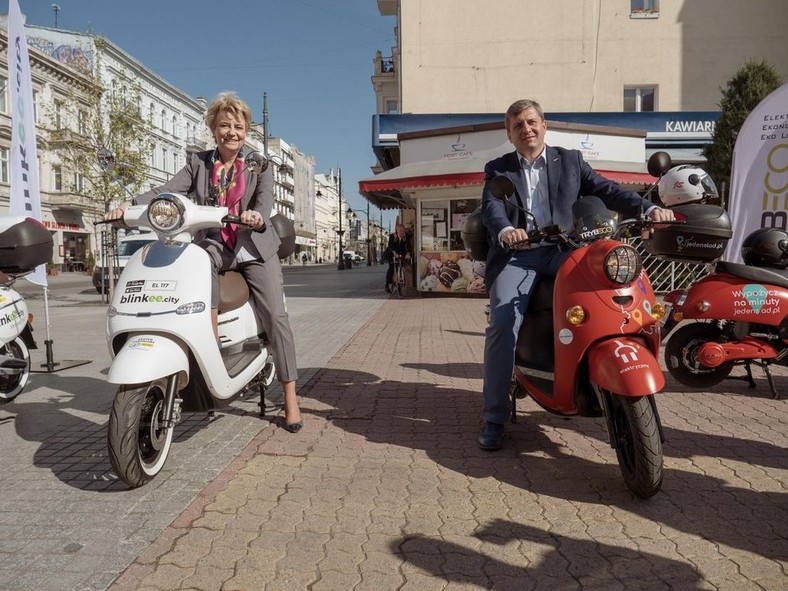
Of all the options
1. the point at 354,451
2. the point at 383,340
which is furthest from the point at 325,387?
the point at 383,340

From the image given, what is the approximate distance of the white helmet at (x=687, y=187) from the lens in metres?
4.94

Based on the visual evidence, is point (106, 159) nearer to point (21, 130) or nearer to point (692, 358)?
point (21, 130)

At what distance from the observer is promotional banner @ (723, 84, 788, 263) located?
6.89m

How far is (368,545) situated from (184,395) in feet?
4.68

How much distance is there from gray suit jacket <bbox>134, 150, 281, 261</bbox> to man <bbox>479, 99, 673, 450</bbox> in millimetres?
1258

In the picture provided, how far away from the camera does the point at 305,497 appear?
2.97 metres

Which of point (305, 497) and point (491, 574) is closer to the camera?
point (491, 574)

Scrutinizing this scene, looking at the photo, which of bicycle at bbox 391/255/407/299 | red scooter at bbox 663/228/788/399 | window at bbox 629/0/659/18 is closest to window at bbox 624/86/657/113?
window at bbox 629/0/659/18

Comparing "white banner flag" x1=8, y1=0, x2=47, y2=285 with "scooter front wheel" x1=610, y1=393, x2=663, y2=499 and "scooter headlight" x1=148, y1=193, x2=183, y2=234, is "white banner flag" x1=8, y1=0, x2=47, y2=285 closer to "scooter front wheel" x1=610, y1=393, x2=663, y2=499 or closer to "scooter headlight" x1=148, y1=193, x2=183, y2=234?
"scooter headlight" x1=148, y1=193, x2=183, y2=234

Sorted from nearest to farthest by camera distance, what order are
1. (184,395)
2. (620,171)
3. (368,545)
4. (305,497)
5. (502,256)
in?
(368,545) → (305,497) → (184,395) → (502,256) → (620,171)

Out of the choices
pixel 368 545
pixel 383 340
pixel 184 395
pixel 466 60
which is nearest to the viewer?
pixel 368 545

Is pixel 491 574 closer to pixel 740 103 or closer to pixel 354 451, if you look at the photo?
pixel 354 451

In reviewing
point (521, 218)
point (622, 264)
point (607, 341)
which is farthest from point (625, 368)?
point (521, 218)

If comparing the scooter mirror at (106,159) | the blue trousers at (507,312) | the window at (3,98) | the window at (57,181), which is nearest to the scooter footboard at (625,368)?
the blue trousers at (507,312)
